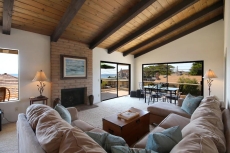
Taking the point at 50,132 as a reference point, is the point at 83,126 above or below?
below

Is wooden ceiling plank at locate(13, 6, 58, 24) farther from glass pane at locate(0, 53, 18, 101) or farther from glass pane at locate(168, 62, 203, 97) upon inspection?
glass pane at locate(168, 62, 203, 97)

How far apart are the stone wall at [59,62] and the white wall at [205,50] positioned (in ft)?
13.1

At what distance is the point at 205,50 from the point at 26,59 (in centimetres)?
672

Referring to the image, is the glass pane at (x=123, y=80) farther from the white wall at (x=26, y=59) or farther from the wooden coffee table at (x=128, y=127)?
the wooden coffee table at (x=128, y=127)

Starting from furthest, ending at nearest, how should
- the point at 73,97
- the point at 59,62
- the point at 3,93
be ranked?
the point at 73,97 → the point at 59,62 → the point at 3,93

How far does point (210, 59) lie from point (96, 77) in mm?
4938

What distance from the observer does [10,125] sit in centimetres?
304

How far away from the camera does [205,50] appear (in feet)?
16.7

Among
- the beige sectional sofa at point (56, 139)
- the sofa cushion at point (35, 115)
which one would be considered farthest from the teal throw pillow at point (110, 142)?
the sofa cushion at point (35, 115)

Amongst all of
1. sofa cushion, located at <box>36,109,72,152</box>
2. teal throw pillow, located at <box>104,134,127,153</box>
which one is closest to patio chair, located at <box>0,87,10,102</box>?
sofa cushion, located at <box>36,109,72,152</box>

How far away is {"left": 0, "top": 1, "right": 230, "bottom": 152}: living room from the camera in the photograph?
131 inches

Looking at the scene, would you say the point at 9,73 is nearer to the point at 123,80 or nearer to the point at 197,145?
the point at 197,145

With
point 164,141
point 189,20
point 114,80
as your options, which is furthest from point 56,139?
point 114,80

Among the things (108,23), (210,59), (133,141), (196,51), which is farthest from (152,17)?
(133,141)
